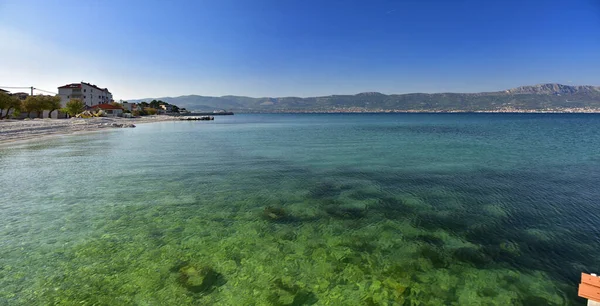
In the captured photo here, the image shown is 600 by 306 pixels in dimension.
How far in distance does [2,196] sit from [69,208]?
5124 millimetres

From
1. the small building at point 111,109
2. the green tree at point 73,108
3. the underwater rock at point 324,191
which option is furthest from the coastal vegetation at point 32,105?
the underwater rock at point 324,191

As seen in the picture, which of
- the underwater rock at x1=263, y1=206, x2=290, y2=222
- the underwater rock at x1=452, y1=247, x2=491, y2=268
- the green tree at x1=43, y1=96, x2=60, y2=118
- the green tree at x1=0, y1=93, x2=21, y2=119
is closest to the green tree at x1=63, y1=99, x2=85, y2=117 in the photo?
the green tree at x1=43, y1=96, x2=60, y2=118

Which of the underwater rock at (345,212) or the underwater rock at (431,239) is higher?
the underwater rock at (345,212)

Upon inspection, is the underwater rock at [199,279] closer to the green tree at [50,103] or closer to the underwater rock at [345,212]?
the underwater rock at [345,212]

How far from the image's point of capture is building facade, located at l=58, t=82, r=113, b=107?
130 meters

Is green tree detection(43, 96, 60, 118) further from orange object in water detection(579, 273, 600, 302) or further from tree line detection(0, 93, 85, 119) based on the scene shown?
orange object in water detection(579, 273, 600, 302)

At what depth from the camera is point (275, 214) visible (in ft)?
40.4

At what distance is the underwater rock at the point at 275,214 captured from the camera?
1182 cm

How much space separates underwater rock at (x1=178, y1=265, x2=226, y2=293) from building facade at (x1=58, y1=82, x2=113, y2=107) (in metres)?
158

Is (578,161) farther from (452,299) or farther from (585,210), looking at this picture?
(452,299)

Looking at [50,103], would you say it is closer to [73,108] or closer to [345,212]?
[73,108]

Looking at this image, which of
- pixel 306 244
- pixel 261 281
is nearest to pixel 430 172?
pixel 306 244

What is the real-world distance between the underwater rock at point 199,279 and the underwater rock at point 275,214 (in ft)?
13.7

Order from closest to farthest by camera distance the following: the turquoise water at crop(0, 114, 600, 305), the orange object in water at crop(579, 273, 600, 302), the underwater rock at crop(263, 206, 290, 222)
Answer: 1. the orange object in water at crop(579, 273, 600, 302)
2. the turquoise water at crop(0, 114, 600, 305)
3. the underwater rock at crop(263, 206, 290, 222)
